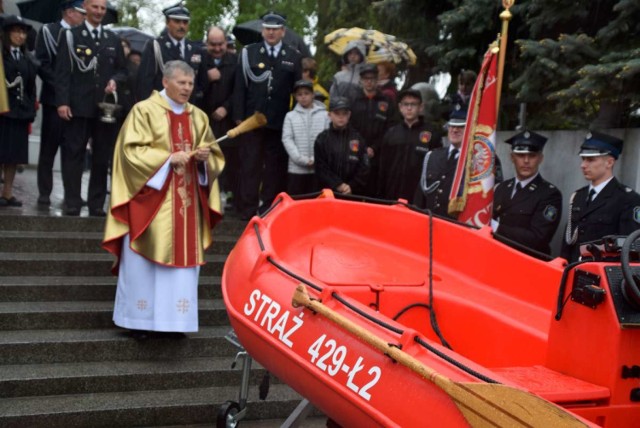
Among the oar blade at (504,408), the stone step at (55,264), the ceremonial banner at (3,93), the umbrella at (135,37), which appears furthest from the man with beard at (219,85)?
the oar blade at (504,408)

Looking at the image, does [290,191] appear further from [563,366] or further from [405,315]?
[563,366]

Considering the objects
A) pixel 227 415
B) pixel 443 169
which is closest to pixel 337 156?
pixel 443 169

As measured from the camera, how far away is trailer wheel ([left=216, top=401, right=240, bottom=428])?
4938 mm

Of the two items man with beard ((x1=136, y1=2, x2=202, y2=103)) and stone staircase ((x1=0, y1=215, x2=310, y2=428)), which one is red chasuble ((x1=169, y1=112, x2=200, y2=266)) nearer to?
stone staircase ((x1=0, y1=215, x2=310, y2=428))

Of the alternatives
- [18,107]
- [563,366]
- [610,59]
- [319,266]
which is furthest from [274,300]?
[18,107]

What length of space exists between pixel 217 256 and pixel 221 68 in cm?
221

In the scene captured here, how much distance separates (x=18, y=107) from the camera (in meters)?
8.16

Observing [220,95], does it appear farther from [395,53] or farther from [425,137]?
[425,137]

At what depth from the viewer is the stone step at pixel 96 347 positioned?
19.0ft

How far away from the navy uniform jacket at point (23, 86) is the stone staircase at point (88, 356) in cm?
143

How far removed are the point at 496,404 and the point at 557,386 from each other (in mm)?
Result: 603

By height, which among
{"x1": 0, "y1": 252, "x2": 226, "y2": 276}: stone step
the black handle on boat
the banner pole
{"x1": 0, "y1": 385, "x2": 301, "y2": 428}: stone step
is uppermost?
the banner pole

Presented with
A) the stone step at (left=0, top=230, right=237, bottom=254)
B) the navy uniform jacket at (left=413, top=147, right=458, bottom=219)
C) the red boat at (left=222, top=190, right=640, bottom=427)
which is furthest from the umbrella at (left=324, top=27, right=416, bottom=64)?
the stone step at (left=0, top=230, right=237, bottom=254)

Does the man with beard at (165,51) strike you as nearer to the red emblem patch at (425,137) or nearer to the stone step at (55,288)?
the stone step at (55,288)
